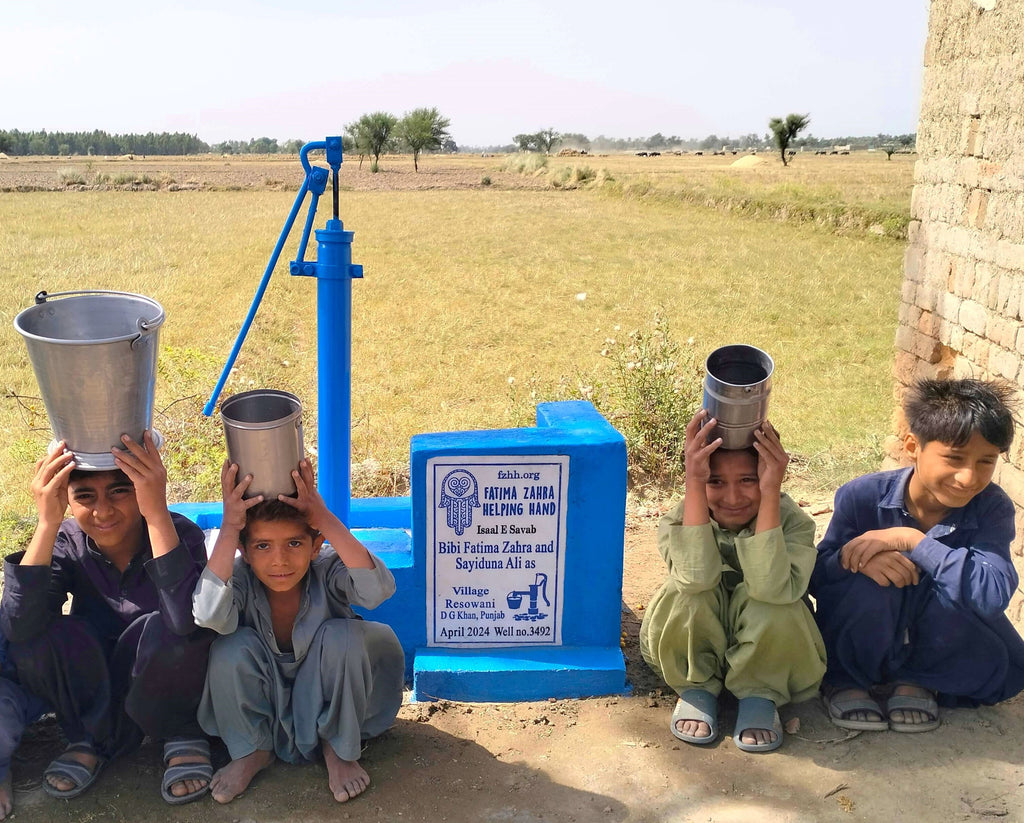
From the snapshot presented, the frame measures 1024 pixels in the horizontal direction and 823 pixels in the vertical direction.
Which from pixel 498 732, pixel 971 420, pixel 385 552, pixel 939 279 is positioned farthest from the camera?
pixel 939 279

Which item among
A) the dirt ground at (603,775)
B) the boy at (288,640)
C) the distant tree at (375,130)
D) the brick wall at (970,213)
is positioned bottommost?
the dirt ground at (603,775)

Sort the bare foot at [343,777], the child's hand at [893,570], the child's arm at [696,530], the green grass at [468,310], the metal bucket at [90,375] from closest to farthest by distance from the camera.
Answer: the metal bucket at [90,375], the bare foot at [343,777], the child's arm at [696,530], the child's hand at [893,570], the green grass at [468,310]

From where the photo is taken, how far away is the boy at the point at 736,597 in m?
2.44

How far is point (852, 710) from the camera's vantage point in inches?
104

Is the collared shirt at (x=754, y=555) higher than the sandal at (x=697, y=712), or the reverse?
the collared shirt at (x=754, y=555)

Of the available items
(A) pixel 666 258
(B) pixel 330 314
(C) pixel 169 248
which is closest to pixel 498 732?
(B) pixel 330 314

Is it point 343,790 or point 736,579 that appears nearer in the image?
point 343,790

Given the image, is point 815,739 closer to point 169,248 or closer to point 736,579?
point 736,579

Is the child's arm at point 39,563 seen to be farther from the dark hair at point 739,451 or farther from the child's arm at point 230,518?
the dark hair at point 739,451

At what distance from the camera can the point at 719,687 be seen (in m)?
2.70

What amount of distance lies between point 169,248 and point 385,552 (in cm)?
1701

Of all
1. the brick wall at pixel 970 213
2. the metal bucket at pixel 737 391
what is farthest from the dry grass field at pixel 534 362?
the brick wall at pixel 970 213

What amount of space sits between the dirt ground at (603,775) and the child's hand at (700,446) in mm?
785

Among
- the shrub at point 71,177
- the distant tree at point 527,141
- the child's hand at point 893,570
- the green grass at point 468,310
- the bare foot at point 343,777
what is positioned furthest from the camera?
the distant tree at point 527,141
